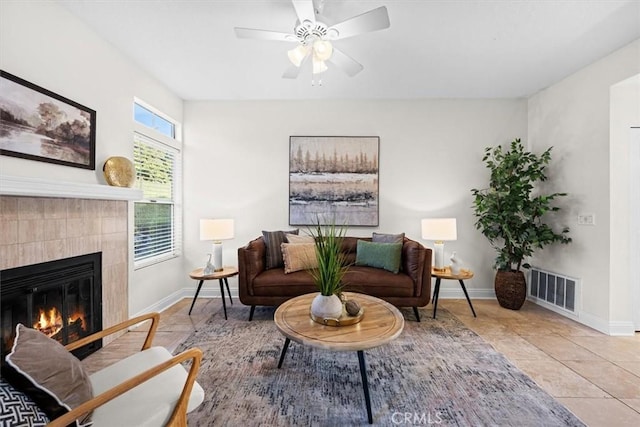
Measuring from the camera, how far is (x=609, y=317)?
266 cm

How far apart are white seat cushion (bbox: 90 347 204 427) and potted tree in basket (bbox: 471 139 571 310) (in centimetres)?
347

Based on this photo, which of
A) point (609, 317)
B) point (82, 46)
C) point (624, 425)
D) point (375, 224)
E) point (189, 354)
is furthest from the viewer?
point (375, 224)

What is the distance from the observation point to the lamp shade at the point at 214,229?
317cm

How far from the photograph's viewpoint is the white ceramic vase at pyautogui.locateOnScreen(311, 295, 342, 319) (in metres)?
1.80

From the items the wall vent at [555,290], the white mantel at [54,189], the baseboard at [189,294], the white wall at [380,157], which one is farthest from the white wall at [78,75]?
the wall vent at [555,290]

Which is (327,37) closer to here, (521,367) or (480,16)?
(480,16)

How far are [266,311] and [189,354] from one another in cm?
209

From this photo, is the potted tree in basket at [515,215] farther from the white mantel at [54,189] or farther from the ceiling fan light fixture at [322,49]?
the white mantel at [54,189]

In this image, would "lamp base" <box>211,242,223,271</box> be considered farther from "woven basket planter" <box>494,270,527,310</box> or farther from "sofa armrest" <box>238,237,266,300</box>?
"woven basket planter" <box>494,270,527,310</box>

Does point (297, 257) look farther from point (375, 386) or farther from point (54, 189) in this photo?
point (54, 189)

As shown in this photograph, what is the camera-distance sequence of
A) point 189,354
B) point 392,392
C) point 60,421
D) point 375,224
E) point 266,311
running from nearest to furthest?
point 60,421 < point 189,354 < point 392,392 < point 266,311 < point 375,224

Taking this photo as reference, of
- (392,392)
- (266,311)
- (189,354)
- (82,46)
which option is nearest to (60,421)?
(189,354)

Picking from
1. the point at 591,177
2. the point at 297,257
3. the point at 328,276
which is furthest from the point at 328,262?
the point at 591,177

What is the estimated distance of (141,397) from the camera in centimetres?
114
